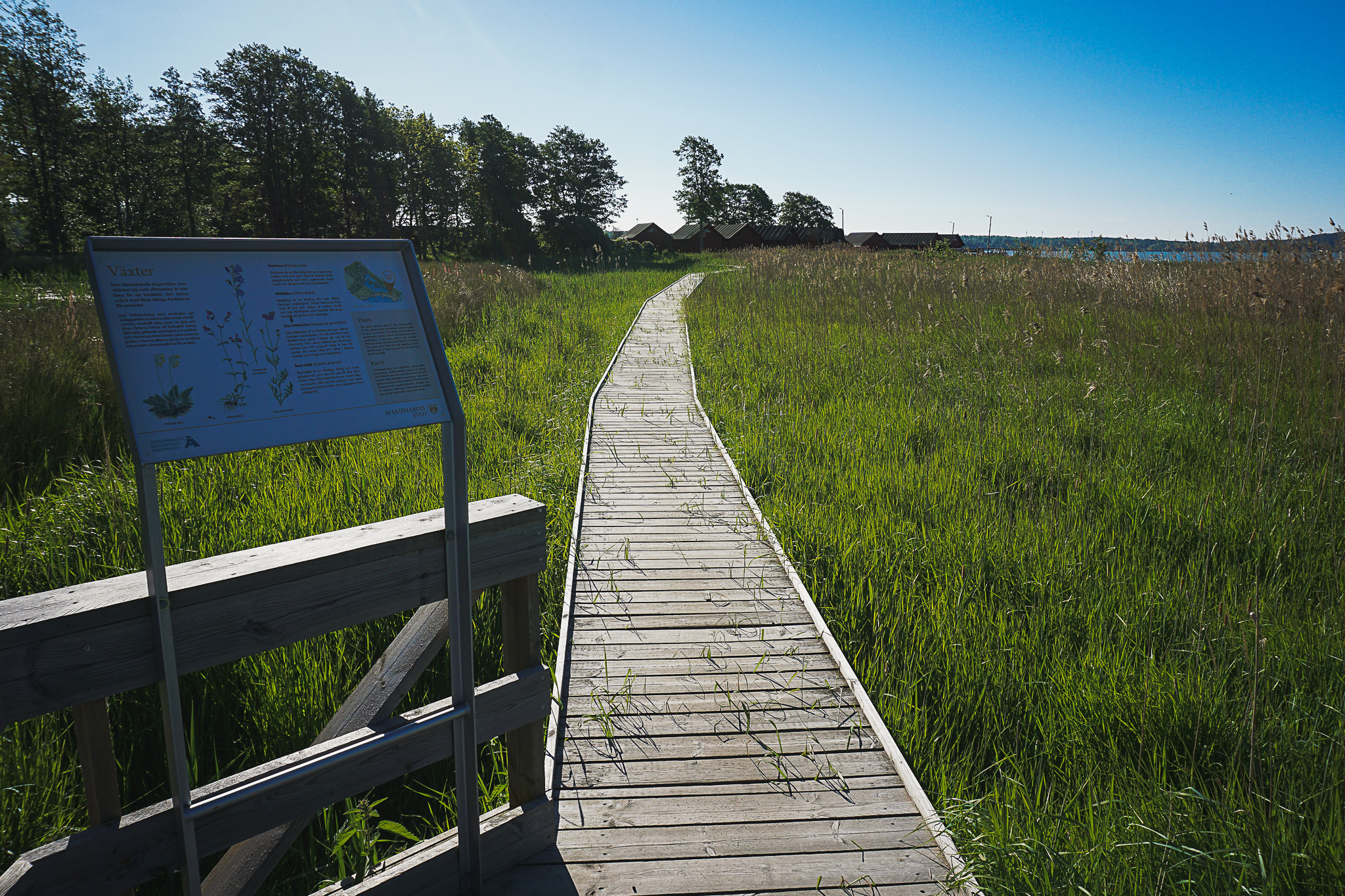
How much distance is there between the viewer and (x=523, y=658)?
231 centimetres

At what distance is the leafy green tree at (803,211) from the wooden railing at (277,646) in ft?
316

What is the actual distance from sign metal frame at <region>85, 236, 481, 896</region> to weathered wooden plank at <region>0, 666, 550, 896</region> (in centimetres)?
5

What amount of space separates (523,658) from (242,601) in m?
0.90

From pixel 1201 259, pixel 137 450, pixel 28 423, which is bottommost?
pixel 28 423

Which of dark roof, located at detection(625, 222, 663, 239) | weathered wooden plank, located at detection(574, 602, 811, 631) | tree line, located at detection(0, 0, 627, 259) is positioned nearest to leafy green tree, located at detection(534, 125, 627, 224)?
→ tree line, located at detection(0, 0, 627, 259)

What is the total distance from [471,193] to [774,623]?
52316 millimetres

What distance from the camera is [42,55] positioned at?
35.7 meters

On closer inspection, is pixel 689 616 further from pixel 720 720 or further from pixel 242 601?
pixel 242 601

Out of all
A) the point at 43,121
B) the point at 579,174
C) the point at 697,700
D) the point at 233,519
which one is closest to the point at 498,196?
the point at 579,174

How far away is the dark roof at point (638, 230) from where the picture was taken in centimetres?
7101

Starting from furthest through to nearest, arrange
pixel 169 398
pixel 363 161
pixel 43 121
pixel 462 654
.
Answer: pixel 363 161 → pixel 43 121 → pixel 462 654 → pixel 169 398

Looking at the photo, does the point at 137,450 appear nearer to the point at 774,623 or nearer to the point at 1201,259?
the point at 774,623

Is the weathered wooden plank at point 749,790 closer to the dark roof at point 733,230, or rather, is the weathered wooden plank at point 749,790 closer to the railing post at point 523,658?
the railing post at point 523,658

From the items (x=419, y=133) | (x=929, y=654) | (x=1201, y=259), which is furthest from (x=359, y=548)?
(x=419, y=133)
